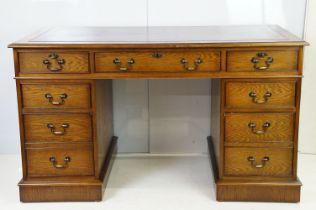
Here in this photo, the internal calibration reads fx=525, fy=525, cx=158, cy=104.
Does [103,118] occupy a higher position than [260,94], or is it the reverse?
[260,94]

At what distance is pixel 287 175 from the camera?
238cm

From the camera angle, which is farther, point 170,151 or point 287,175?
point 170,151

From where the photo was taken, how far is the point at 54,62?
228 cm

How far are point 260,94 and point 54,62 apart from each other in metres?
0.91

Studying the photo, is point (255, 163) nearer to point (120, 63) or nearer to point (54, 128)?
point (120, 63)

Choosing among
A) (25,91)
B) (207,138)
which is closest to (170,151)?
(207,138)

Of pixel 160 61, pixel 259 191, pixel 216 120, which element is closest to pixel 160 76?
pixel 160 61

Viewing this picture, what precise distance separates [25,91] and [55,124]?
7.8 inches

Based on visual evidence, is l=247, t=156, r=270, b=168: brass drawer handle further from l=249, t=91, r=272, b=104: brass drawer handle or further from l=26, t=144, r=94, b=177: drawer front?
l=26, t=144, r=94, b=177: drawer front

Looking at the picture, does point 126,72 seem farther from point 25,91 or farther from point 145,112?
point 145,112

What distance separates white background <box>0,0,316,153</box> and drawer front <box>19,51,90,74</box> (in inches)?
24.1

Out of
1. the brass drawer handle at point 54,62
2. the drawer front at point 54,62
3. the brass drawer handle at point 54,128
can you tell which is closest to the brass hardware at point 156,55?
the drawer front at point 54,62

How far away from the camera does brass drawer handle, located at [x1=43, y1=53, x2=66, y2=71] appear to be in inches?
89.4

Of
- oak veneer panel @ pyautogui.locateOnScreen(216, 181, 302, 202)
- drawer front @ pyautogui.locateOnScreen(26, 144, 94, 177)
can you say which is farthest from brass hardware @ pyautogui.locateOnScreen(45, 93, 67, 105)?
oak veneer panel @ pyautogui.locateOnScreen(216, 181, 302, 202)
